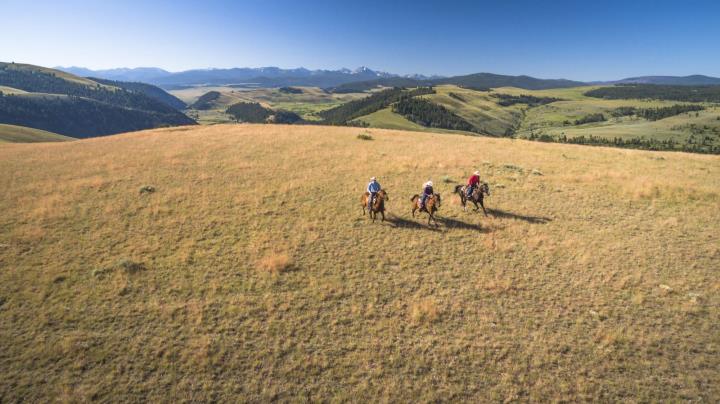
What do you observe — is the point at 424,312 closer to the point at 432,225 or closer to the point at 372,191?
the point at 432,225

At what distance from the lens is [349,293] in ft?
43.7

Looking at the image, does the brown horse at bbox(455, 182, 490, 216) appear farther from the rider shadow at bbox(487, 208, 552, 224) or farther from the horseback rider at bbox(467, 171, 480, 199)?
the rider shadow at bbox(487, 208, 552, 224)

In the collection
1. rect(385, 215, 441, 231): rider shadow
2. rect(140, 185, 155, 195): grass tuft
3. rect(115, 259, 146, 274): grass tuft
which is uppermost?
rect(140, 185, 155, 195): grass tuft

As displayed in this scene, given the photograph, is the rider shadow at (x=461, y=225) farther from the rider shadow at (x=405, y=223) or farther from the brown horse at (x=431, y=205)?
the rider shadow at (x=405, y=223)

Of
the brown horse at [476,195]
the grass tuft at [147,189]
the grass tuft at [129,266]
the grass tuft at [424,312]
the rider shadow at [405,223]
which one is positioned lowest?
the grass tuft at [424,312]

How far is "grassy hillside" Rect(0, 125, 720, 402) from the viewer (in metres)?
9.73

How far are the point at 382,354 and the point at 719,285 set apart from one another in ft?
46.9

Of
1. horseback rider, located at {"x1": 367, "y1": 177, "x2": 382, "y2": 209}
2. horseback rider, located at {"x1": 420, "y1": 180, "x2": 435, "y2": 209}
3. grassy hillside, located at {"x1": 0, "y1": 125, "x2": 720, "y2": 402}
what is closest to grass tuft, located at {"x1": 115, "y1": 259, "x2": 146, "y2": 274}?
grassy hillside, located at {"x1": 0, "y1": 125, "x2": 720, "y2": 402}

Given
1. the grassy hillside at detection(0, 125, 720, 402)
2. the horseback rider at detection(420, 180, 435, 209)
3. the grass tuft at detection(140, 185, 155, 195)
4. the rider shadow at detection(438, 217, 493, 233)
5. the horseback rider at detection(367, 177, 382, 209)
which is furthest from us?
the grass tuft at detection(140, 185, 155, 195)

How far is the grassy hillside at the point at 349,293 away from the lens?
9.73 meters

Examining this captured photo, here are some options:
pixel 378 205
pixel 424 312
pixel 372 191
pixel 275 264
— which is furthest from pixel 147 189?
pixel 424 312

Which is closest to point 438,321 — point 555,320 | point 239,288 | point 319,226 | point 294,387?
point 555,320

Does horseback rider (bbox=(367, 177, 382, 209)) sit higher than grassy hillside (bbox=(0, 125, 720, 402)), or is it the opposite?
horseback rider (bbox=(367, 177, 382, 209))

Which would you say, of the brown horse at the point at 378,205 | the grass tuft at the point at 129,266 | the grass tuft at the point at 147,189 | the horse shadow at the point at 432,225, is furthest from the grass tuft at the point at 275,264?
the grass tuft at the point at 147,189
